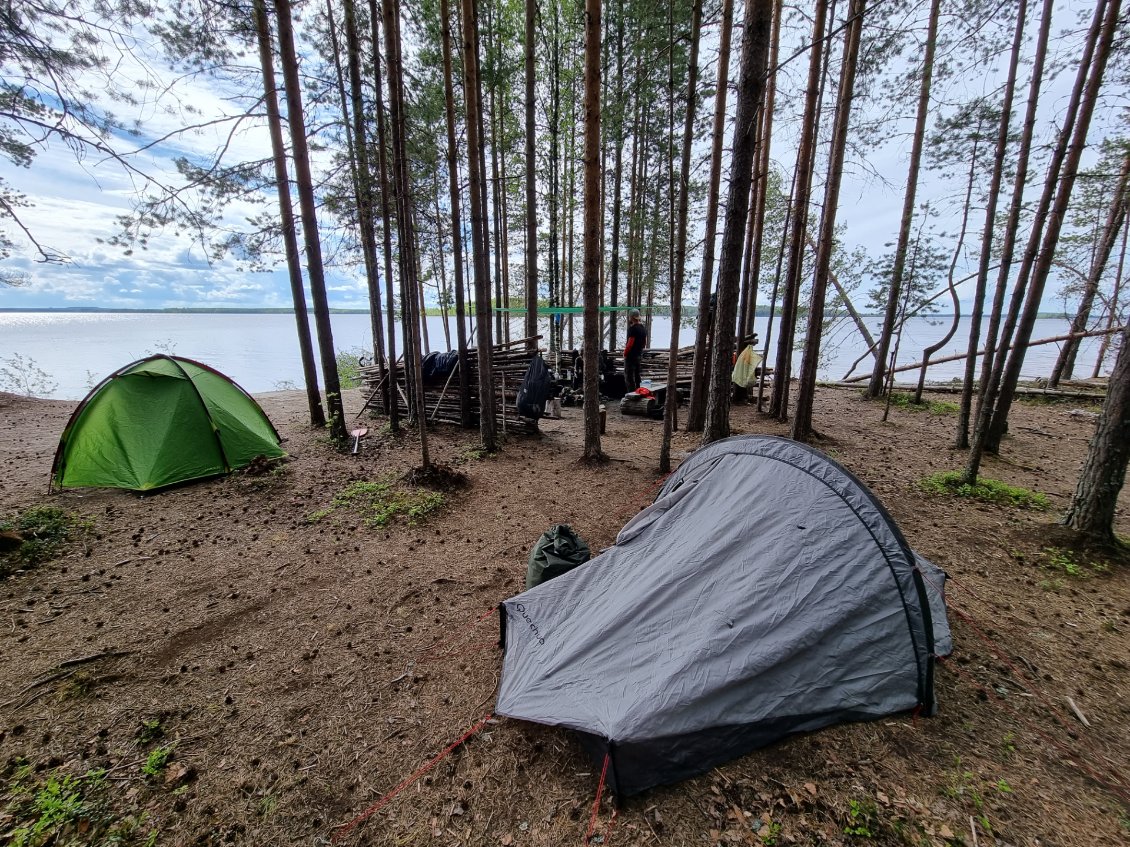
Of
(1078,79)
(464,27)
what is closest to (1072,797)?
A: (1078,79)

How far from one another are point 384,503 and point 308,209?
5.81 meters

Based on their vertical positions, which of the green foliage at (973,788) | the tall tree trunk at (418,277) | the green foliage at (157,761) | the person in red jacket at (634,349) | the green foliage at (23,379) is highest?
the tall tree trunk at (418,277)

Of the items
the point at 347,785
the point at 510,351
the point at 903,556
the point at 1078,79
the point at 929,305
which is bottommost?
the point at 347,785

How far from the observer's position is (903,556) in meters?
2.66

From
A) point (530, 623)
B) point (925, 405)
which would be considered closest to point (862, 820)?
point (530, 623)

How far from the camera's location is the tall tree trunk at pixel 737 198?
5.21m

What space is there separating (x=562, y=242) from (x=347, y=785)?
19165 mm

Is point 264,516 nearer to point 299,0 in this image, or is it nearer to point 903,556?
point 903,556

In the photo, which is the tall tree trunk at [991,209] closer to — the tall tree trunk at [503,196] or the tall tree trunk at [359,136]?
the tall tree trunk at [503,196]

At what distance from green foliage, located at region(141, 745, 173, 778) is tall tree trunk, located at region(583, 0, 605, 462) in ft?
18.8

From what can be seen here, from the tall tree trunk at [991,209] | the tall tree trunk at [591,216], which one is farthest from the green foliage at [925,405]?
the tall tree trunk at [591,216]

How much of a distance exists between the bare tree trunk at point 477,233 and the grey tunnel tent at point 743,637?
502 cm

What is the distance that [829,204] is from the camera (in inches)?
271

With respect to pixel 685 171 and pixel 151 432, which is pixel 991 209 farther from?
pixel 151 432
